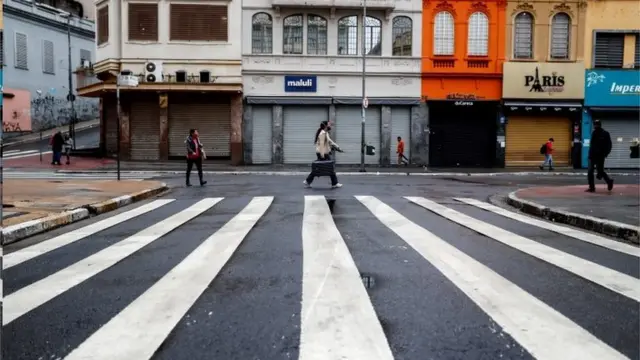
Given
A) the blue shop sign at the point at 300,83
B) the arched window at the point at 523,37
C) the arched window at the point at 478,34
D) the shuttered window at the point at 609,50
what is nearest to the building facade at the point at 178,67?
the blue shop sign at the point at 300,83

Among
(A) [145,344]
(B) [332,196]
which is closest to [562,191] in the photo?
(B) [332,196]

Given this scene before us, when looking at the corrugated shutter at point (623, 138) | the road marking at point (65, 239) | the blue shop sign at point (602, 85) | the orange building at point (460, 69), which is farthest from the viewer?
the corrugated shutter at point (623, 138)

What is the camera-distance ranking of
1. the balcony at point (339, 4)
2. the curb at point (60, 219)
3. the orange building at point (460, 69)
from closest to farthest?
the curb at point (60, 219) → the balcony at point (339, 4) → the orange building at point (460, 69)

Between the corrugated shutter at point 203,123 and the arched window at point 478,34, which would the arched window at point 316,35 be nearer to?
the corrugated shutter at point 203,123

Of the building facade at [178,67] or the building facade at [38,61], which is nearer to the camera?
the building facade at [178,67]

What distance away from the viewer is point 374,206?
39.3ft

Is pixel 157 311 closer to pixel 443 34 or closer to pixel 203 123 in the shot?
pixel 203 123

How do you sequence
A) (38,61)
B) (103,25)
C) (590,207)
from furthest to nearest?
(38,61), (103,25), (590,207)

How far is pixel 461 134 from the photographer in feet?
108

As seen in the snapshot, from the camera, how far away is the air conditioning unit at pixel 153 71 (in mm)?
31484

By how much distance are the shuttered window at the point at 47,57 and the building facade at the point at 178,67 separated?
44.9ft

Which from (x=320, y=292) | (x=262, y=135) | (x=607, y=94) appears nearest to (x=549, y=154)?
(x=607, y=94)

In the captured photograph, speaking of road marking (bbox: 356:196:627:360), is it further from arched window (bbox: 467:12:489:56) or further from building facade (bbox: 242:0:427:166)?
arched window (bbox: 467:12:489:56)

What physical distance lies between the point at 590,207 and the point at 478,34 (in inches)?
903
